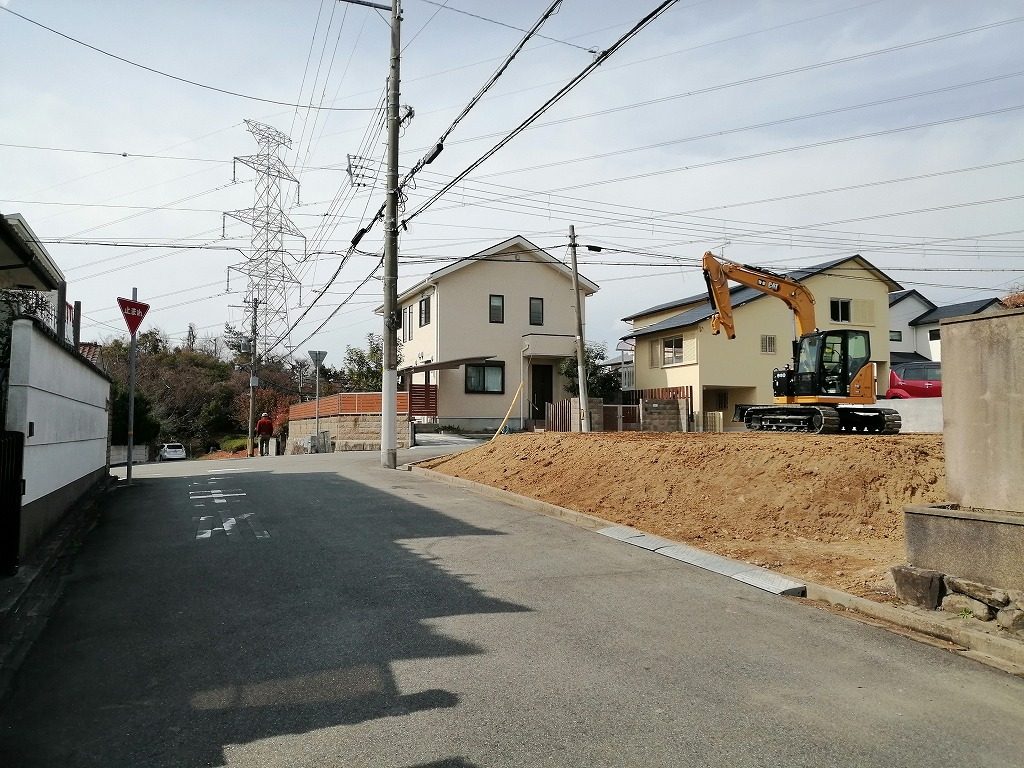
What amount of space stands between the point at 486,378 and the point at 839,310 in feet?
54.1

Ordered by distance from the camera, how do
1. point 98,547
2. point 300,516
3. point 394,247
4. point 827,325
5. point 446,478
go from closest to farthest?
point 98,547
point 300,516
point 446,478
point 394,247
point 827,325

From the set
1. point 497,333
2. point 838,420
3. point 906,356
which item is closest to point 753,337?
point 497,333

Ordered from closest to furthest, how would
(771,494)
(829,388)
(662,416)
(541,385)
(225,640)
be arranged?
(225,640), (771,494), (829,388), (662,416), (541,385)

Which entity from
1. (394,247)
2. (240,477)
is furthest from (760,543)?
(394,247)

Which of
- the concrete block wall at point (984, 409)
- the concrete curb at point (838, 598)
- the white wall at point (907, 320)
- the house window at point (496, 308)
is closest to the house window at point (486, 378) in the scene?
the house window at point (496, 308)

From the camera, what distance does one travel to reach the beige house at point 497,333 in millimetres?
33719

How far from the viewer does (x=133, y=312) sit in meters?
14.7

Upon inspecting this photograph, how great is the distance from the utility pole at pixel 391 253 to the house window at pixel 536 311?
52.4ft

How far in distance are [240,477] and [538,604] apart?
1148 cm

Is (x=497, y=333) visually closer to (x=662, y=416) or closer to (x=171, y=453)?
(x=662, y=416)

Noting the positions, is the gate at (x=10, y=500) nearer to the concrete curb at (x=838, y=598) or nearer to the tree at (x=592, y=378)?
the concrete curb at (x=838, y=598)

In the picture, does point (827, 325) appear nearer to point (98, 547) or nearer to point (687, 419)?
point (687, 419)

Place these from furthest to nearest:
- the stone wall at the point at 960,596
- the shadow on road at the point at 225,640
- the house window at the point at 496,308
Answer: the house window at the point at 496,308
the stone wall at the point at 960,596
the shadow on road at the point at 225,640

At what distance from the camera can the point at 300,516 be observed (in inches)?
436
